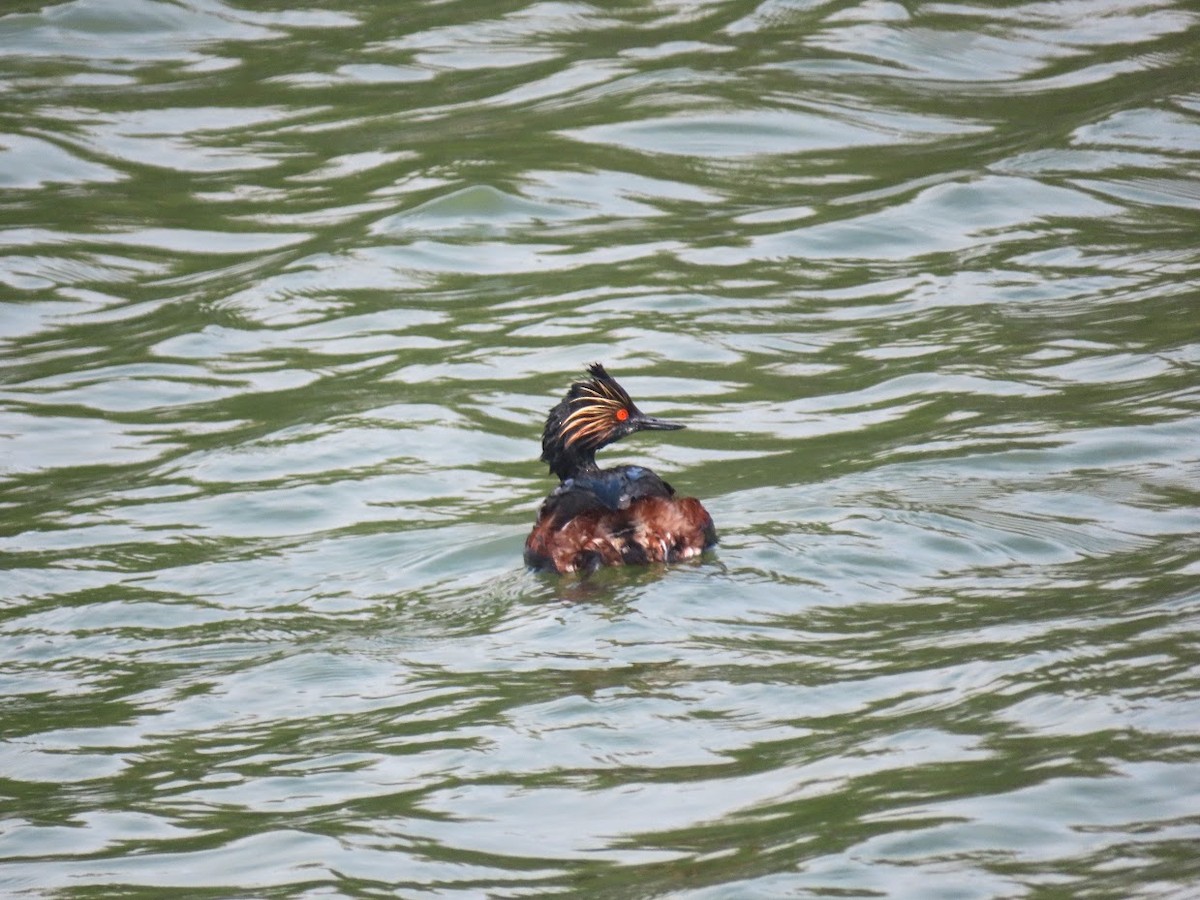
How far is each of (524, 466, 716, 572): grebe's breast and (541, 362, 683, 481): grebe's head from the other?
255 mm

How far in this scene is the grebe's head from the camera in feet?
26.2

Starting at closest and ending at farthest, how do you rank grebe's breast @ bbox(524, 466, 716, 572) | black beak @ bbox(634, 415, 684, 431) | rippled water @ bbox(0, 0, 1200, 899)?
rippled water @ bbox(0, 0, 1200, 899) → grebe's breast @ bbox(524, 466, 716, 572) → black beak @ bbox(634, 415, 684, 431)

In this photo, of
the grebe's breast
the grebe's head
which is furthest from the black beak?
the grebe's breast

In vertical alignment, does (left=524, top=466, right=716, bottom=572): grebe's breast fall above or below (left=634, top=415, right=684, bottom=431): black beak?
below

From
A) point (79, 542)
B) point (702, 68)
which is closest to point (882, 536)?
point (79, 542)

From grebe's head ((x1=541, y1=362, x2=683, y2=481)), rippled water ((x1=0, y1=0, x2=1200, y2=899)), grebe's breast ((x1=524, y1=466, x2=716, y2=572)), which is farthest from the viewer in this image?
grebe's head ((x1=541, y1=362, x2=683, y2=481))

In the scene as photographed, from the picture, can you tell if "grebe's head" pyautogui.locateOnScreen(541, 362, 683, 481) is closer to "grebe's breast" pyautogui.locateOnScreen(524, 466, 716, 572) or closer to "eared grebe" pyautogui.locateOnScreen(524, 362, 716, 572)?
"eared grebe" pyautogui.locateOnScreen(524, 362, 716, 572)

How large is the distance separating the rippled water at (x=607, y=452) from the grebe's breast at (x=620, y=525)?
16cm

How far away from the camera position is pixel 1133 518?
7.79 m

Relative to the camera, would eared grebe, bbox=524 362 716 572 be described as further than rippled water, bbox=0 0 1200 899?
Yes

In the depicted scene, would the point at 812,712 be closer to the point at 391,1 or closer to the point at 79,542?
the point at 79,542

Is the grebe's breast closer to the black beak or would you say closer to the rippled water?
the rippled water

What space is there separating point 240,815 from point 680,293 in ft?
22.1

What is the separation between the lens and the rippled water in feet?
17.8
